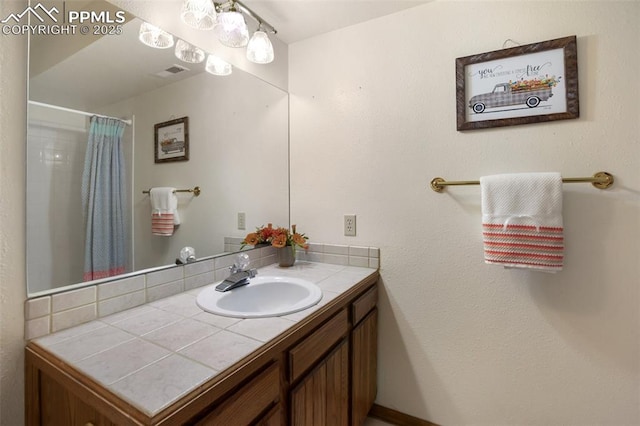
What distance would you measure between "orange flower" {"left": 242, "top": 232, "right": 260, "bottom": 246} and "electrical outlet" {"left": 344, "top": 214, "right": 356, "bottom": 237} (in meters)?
0.50

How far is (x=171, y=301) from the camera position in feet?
3.67

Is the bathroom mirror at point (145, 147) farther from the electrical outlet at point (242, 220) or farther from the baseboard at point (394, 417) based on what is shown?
the baseboard at point (394, 417)

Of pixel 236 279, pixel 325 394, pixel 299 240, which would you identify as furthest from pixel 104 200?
pixel 325 394

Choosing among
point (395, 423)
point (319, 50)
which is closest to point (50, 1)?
point (319, 50)

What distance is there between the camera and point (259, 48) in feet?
4.74

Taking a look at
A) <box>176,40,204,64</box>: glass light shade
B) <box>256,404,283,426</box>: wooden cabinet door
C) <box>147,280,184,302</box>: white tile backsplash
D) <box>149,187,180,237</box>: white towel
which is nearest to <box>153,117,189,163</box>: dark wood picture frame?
<box>149,187,180,237</box>: white towel

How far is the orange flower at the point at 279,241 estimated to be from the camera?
1616mm

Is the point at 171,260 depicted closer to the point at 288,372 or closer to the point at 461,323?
the point at 288,372

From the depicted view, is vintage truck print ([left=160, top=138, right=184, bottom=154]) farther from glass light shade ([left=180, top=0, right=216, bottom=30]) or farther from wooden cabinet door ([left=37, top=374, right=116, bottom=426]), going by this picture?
wooden cabinet door ([left=37, top=374, right=116, bottom=426])

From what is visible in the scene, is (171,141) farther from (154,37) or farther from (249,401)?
(249,401)

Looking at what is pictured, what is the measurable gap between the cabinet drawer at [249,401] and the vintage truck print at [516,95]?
1.36 metres

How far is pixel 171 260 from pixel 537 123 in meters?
1.64

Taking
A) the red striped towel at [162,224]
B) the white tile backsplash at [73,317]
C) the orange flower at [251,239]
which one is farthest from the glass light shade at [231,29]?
the white tile backsplash at [73,317]

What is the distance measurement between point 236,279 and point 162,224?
1.25 ft
